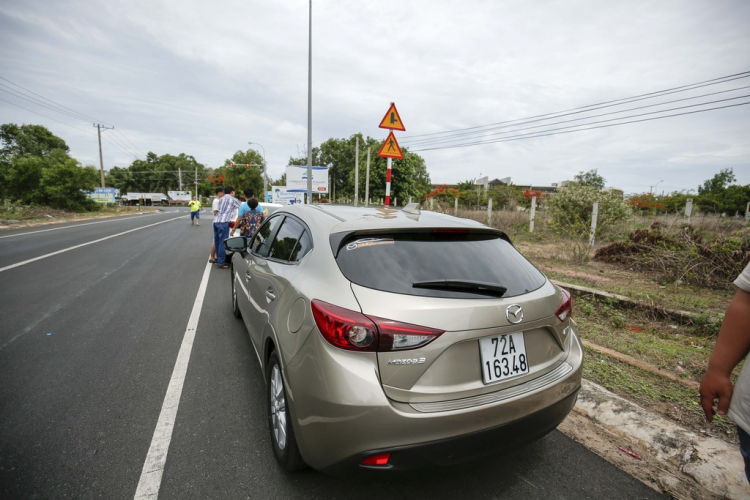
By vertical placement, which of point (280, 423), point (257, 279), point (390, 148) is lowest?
point (280, 423)

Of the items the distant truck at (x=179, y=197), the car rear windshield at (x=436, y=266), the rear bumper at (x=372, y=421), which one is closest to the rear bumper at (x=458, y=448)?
the rear bumper at (x=372, y=421)

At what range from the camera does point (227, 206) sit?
7.99m

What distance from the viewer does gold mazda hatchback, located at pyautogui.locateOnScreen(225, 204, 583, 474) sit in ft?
5.16

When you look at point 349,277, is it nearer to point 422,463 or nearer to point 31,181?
point 422,463

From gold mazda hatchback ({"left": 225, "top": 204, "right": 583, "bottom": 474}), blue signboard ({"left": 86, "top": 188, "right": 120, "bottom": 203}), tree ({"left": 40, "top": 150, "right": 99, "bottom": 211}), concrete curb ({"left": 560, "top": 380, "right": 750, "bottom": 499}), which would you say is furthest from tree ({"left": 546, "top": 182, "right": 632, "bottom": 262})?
blue signboard ({"left": 86, "top": 188, "right": 120, "bottom": 203})

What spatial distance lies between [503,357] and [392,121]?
20.8 feet

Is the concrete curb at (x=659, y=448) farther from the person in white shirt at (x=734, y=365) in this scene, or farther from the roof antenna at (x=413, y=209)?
the roof antenna at (x=413, y=209)

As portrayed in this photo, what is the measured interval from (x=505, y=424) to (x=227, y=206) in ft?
25.1

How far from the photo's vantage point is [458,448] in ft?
5.32

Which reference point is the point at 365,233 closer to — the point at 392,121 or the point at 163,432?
the point at 163,432

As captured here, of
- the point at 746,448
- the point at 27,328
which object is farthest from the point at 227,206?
the point at 746,448

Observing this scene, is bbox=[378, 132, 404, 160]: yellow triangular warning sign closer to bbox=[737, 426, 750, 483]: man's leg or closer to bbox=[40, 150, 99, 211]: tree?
bbox=[737, 426, 750, 483]: man's leg

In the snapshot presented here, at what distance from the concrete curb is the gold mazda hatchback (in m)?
0.73

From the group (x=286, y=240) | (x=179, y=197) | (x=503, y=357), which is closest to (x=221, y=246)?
(x=286, y=240)
